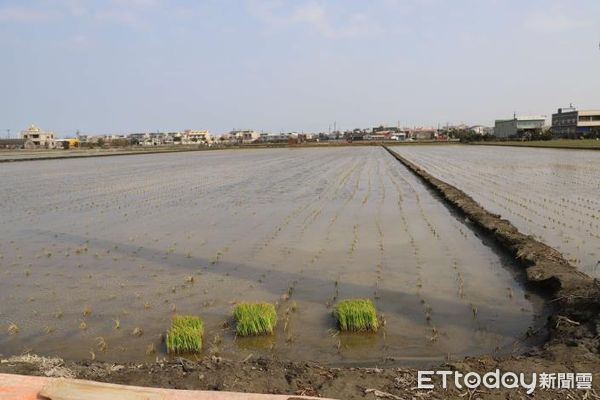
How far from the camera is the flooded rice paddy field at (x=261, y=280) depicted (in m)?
4.89

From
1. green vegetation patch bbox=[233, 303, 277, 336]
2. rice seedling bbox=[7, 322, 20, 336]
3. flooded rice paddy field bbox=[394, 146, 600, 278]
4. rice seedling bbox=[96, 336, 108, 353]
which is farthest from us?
flooded rice paddy field bbox=[394, 146, 600, 278]

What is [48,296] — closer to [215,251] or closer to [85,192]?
[215,251]

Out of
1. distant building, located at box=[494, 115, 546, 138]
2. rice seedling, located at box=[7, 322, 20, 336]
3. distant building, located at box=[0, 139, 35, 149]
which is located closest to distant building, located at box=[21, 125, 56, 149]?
distant building, located at box=[0, 139, 35, 149]

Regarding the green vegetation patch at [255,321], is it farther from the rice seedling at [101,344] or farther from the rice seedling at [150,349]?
the rice seedling at [101,344]

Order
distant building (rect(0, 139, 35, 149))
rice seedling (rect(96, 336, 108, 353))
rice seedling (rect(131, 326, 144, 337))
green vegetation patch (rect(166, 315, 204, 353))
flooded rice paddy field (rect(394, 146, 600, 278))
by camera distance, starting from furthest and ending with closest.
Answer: distant building (rect(0, 139, 35, 149)), flooded rice paddy field (rect(394, 146, 600, 278)), rice seedling (rect(131, 326, 144, 337)), rice seedling (rect(96, 336, 108, 353)), green vegetation patch (rect(166, 315, 204, 353))

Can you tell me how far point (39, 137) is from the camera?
5084 inches

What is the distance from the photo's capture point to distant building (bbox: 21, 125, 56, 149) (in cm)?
12373

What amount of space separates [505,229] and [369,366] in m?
6.13

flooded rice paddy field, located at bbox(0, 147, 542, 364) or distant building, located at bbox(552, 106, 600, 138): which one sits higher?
Result: distant building, located at bbox(552, 106, 600, 138)

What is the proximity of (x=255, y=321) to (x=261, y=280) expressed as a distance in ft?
6.57

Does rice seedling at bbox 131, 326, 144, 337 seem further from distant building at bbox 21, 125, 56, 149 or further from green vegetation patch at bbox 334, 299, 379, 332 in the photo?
distant building at bbox 21, 125, 56, 149

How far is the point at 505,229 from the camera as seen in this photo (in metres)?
9.45

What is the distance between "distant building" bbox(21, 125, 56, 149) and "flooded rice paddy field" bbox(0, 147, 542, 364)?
122441mm

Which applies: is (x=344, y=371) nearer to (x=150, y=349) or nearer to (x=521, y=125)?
(x=150, y=349)
